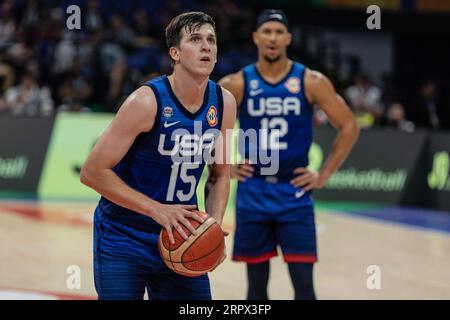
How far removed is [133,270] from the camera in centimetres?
487

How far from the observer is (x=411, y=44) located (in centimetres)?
2556

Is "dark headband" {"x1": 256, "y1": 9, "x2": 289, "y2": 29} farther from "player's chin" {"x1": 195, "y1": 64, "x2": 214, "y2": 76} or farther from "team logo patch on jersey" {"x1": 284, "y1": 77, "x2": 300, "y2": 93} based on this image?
"player's chin" {"x1": 195, "y1": 64, "x2": 214, "y2": 76}

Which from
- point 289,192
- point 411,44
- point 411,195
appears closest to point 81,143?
point 411,195

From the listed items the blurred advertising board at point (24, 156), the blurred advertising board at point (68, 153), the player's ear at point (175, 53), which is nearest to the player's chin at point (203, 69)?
the player's ear at point (175, 53)

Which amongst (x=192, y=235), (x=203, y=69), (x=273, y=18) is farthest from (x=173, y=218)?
(x=273, y=18)

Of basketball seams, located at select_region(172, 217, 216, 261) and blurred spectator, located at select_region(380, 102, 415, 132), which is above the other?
blurred spectator, located at select_region(380, 102, 415, 132)

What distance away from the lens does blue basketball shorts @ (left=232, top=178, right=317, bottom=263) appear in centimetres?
682

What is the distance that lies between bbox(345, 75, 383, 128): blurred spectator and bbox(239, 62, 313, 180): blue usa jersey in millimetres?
11030

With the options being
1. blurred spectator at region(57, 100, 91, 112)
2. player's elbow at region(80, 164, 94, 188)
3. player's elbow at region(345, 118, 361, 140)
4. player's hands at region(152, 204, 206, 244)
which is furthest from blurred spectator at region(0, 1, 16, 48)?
player's hands at region(152, 204, 206, 244)

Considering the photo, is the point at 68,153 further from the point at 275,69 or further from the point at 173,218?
the point at 173,218

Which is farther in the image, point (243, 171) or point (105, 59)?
point (105, 59)

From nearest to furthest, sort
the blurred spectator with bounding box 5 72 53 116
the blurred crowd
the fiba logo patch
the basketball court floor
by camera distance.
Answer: the fiba logo patch
the basketball court floor
the blurred spectator with bounding box 5 72 53 116
the blurred crowd

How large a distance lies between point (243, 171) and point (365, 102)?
12051mm
